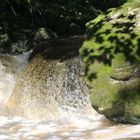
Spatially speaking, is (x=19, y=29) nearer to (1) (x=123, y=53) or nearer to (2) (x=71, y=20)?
(2) (x=71, y=20)

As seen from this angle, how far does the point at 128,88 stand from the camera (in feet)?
29.2

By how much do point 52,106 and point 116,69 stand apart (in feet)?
6.82

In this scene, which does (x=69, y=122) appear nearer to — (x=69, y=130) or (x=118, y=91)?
(x=69, y=130)

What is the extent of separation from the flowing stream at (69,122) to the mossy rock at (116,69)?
0.36 m

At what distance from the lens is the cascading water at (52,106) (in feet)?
28.7

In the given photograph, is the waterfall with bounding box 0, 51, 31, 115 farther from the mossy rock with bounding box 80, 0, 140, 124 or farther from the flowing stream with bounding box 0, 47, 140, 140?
the mossy rock with bounding box 80, 0, 140, 124

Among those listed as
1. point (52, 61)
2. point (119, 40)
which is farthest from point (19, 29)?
point (119, 40)

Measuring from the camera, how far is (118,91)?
351 inches

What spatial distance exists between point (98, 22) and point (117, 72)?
5.82 ft

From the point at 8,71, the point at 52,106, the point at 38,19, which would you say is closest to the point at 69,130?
the point at 52,106

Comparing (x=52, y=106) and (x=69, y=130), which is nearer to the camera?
(x=69, y=130)

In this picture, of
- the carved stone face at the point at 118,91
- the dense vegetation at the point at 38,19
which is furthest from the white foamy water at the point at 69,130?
the dense vegetation at the point at 38,19

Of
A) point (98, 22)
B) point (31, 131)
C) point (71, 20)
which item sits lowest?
point (31, 131)

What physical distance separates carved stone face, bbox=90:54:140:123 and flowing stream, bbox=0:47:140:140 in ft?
0.85
